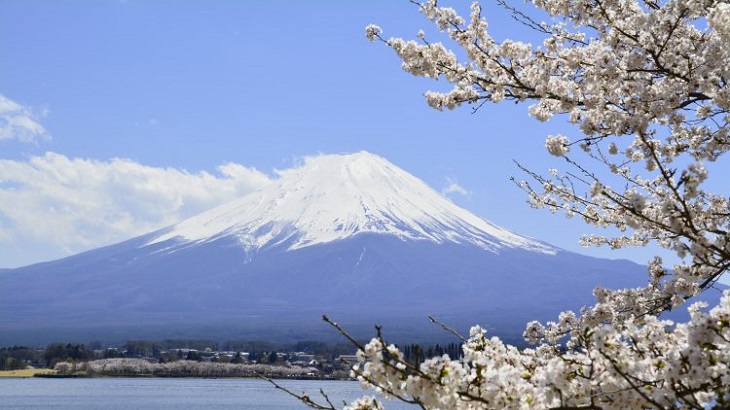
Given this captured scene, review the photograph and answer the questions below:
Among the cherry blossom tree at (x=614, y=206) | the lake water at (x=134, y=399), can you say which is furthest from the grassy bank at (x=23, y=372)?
the cherry blossom tree at (x=614, y=206)

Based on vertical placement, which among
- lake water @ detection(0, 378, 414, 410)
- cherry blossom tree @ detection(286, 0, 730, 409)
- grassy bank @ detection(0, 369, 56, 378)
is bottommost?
cherry blossom tree @ detection(286, 0, 730, 409)

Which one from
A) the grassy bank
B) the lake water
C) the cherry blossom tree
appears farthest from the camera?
the grassy bank

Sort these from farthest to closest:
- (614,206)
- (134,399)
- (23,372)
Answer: (23,372) < (134,399) < (614,206)

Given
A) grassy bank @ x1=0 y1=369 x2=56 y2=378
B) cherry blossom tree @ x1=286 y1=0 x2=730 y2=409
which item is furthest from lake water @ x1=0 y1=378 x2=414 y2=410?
cherry blossom tree @ x1=286 y1=0 x2=730 y2=409

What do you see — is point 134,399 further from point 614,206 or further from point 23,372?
point 614,206

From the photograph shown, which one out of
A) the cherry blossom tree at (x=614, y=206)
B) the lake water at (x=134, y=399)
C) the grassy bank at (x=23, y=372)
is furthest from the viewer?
the grassy bank at (x=23, y=372)

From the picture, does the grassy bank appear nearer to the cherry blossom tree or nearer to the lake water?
the lake water

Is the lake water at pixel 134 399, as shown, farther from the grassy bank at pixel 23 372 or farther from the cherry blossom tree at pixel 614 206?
the cherry blossom tree at pixel 614 206

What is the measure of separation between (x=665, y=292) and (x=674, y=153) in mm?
950

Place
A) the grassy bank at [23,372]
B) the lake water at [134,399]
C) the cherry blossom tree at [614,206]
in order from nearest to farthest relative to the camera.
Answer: the cherry blossom tree at [614,206] → the lake water at [134,399] → the grassy bank at [23,372]

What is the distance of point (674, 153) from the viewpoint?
590cm

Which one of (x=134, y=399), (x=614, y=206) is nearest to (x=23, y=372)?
(x=134, y=399)

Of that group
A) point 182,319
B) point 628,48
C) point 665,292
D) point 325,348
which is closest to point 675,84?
point 628,48

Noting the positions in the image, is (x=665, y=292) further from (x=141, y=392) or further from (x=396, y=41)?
(x=141, y=392)
